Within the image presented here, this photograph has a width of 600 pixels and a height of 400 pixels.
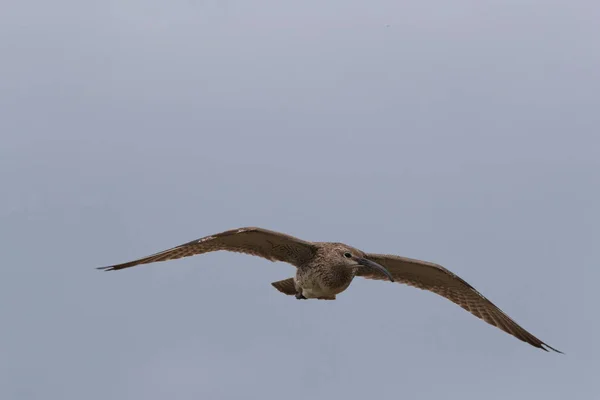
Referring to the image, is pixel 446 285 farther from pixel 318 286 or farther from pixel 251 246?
pixel 251 246

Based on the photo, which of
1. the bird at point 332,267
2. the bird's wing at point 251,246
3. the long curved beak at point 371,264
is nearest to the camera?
the bird's wing at point 251,246

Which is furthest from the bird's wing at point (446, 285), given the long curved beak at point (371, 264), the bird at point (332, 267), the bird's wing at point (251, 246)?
the bird's wing at point (251, 246)

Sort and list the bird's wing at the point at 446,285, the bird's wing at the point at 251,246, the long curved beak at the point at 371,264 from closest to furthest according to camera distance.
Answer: the bird's wing at the point at 251,246, the long curved beak at the point at 371,264, the bird's wing at the point at 446,285

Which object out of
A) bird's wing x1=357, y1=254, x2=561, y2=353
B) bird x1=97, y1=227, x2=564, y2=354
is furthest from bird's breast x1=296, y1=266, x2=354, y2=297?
bird's wing x1=357, y1=254, x2=561, y2=353

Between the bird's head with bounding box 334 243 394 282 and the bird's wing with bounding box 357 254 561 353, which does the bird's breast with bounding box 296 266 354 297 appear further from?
the bird's wing with bounding box 357 254 561 353

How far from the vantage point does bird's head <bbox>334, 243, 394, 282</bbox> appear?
18.4m

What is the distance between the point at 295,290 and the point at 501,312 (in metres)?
4.30

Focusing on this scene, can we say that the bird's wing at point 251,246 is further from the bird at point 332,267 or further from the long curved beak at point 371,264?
the long curved beak at point 371,264

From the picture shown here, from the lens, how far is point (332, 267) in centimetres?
1834

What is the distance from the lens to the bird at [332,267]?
18.3 metres

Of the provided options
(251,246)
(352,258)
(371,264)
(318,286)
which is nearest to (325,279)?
(318,286)

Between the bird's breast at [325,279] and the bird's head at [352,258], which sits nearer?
the bird's breast at [325,279]

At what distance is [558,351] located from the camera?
17.5 m

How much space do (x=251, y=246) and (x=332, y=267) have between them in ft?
5.55
